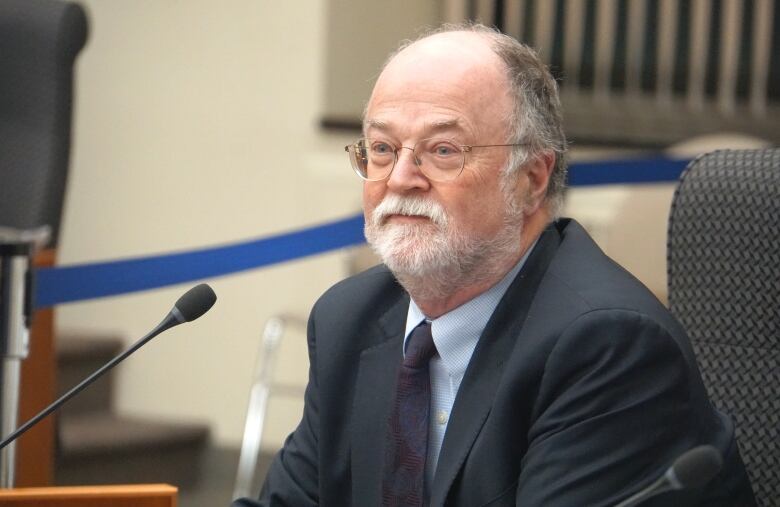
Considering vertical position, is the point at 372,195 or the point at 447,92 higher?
the point at 447,92

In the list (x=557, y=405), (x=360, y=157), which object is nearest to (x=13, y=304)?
(x=360, y=157)

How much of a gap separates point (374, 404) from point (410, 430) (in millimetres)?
94

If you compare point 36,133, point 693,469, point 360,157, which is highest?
point 360,157

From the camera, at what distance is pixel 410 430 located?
6.49 feet

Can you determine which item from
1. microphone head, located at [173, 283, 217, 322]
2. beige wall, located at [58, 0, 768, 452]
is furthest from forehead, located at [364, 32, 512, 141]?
beige wall, located at [58, 0, 768, 452]

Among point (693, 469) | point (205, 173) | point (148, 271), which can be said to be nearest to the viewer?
point (693, 469)

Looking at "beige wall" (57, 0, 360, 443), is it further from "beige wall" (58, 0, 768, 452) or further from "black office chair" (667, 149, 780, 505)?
"black office chair" (667, 149, 780, 505)

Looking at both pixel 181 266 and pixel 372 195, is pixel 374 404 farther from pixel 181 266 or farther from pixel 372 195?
pixel 181 266

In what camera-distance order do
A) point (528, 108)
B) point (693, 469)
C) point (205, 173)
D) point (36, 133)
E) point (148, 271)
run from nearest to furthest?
1. point (693, 469)
2. point (528, 108)
3. point (148, 271)
4. point (36, 133)
5. point (205, 173)

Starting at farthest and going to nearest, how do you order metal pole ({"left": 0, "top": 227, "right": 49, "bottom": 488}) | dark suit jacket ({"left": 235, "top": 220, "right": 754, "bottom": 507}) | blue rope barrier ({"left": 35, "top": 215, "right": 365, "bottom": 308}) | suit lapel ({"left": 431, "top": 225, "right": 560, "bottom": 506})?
blue rope barrier ({"left": 35, "top": 215, "right": 365, "bottom": 308}) → metal pole ({"left": 0, "top": 227, "right": 49, "bottom": 488}) → suit lapel ({"left": 431, "top": 225, "right": 560, "bottom": 506}) → dark suit jacket ({"left": 235, "top": 220, "right": 754, "bottom": 507})

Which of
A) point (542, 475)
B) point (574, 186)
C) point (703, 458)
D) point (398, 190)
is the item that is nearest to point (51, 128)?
point (574, 186)

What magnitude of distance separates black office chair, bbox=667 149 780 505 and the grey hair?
22 cm

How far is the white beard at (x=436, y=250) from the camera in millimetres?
1962

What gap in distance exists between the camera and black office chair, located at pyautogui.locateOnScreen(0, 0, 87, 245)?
3.85 meters
